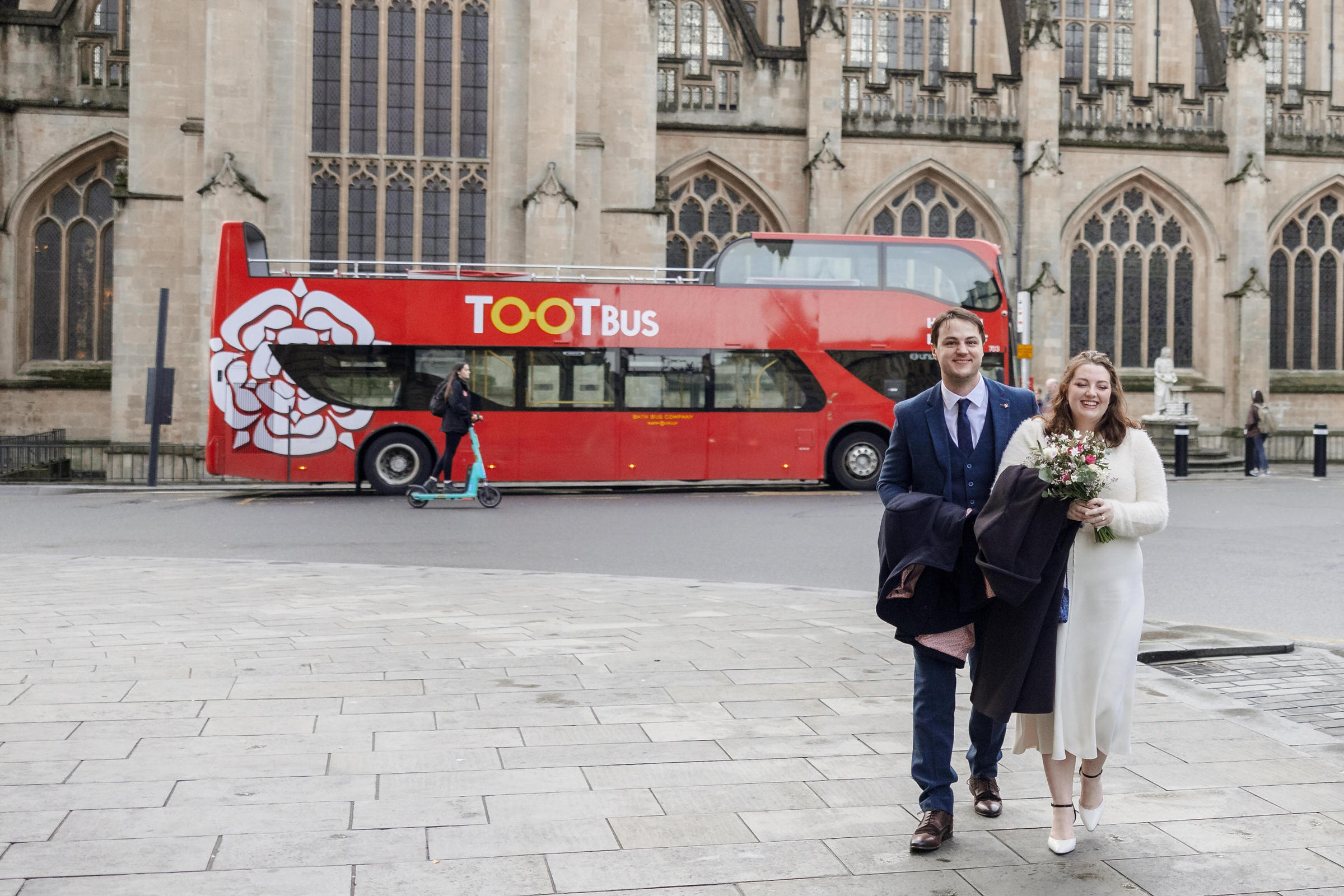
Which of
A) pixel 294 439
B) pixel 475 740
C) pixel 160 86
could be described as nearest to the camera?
pixel 475 740

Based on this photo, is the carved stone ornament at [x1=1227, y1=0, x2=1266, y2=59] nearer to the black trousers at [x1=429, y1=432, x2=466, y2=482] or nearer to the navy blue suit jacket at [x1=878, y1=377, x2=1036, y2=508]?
the black trousers at [x1=429, y1=432, x2=466, y2=482]

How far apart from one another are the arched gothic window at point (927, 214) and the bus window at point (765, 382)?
34.7 feet

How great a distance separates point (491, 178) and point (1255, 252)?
17072mm

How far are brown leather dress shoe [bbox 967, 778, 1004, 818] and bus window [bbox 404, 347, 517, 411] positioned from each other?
47.0 ft

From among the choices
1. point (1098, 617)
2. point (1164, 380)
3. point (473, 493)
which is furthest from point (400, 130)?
point (1098, 617)

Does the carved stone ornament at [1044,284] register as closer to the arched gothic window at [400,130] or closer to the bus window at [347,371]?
the arched gothic window at [400,130]

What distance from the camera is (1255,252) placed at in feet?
96.3

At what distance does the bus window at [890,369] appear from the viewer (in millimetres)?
18891

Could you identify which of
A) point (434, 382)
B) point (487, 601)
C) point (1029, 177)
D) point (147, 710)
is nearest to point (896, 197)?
point (1029, 177)

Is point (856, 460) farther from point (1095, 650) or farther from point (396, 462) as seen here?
point (1095, 650)

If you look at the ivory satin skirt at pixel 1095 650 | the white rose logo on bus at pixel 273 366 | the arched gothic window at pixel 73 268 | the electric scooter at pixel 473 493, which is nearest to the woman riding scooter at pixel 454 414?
the electric scooter at pixel 473 493

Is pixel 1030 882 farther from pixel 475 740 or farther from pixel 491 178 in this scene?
pixel 491 178

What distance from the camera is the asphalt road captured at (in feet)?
30.8

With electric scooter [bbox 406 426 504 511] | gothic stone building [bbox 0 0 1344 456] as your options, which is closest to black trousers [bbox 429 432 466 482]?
electric scooter [bbox 406 426 504 511]
